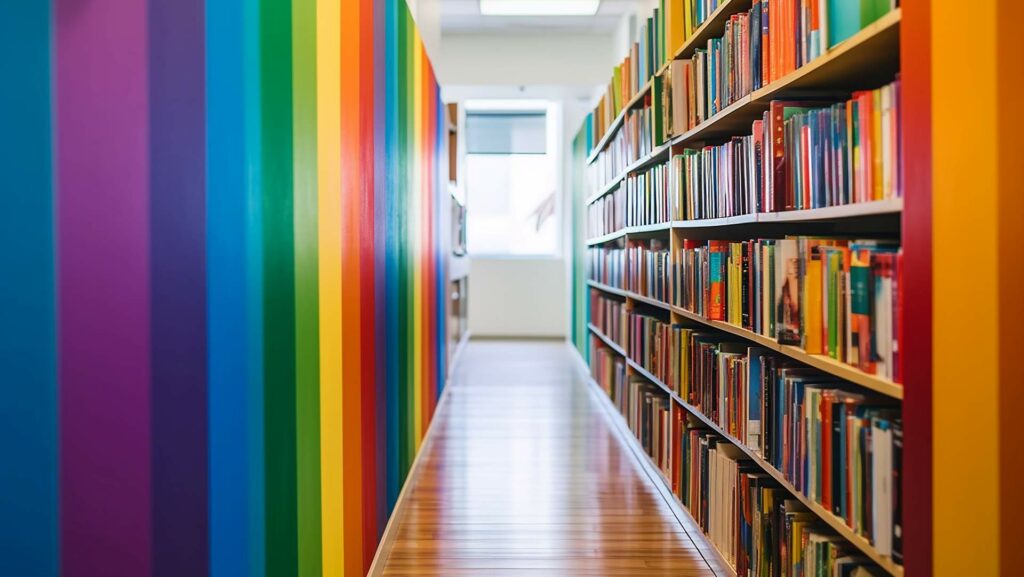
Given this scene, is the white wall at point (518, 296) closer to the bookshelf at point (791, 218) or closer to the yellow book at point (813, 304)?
the bookshelf at point (791, 218)

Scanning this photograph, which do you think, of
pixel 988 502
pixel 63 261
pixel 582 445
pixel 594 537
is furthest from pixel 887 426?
pixel 582 445

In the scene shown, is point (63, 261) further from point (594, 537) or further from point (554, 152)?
point (554, 152)

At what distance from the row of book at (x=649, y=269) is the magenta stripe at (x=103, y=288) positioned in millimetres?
2399

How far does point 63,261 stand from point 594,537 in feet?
7.63

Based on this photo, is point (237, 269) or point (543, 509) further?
point (543, 509)

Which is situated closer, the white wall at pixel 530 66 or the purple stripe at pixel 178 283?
the purple stripe at pixel 178 283

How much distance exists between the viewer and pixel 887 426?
1.48m

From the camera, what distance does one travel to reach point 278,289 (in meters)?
1.55

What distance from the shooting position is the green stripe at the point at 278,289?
58.4 inches

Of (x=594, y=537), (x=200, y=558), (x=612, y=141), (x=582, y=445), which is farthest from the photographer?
(x=612, y=141)

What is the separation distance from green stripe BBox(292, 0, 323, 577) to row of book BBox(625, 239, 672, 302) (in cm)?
186

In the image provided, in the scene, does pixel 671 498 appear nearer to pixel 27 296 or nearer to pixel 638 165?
pixel 638 165

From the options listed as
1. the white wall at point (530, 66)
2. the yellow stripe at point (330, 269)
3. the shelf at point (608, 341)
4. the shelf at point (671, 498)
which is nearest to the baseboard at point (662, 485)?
the shelf at point (671, 498)

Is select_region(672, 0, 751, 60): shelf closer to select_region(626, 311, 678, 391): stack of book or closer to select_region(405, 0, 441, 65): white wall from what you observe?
select_region(626, 311, 678, 391): stack of book
